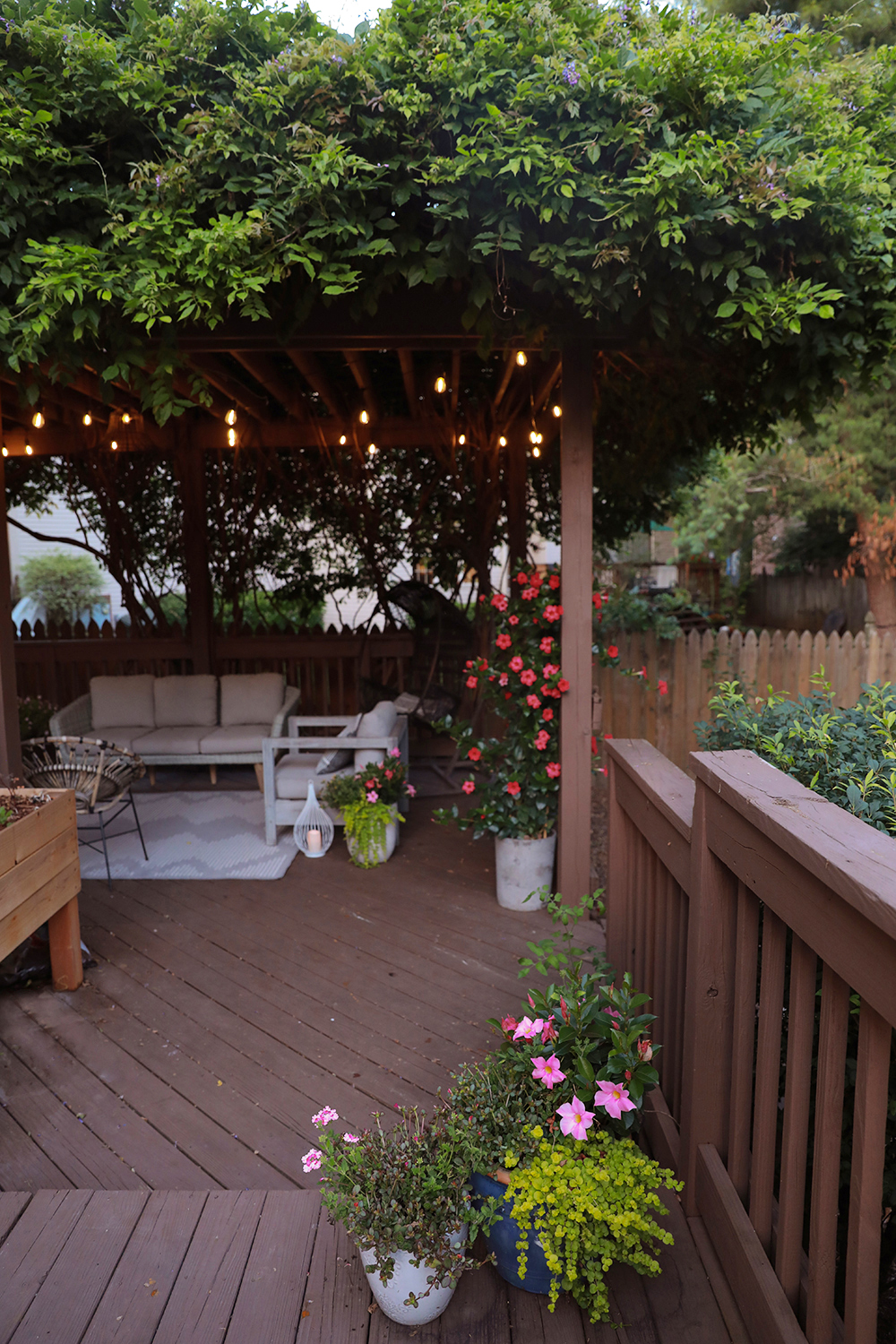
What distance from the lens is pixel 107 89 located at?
231 cm

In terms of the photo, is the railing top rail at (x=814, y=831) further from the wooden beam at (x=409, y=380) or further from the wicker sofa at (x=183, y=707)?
the wicker sofa at (x=183, y=707)

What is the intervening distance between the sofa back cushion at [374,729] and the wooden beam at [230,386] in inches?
75.6

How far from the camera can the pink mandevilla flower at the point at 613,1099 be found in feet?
5.00

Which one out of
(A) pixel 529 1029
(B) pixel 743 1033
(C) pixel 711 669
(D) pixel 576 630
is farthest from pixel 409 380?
(B) pixel 743 1033

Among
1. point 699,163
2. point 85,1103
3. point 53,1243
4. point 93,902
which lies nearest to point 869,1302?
point 53,1243

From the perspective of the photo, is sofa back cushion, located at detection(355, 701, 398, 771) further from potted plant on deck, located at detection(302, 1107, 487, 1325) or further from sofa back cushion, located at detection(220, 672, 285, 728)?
potted plant on deck, located at detection(302, 1107, 487, 1325)

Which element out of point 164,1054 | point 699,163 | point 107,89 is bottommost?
point 164,1054

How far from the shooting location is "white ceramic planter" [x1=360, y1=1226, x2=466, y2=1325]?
1.48m

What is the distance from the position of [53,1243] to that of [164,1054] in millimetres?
736

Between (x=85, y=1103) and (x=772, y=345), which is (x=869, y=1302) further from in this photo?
(x=772, y=345)

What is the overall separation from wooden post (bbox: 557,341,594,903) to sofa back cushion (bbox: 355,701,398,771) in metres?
1.25

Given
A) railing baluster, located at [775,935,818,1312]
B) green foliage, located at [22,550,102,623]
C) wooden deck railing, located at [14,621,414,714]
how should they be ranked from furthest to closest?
1. green foliage, located at [22,550,102,623]
2. wooden deck railing, located at [14,621,414,714]
3. railing baluster, located at [775,935,818,1312]

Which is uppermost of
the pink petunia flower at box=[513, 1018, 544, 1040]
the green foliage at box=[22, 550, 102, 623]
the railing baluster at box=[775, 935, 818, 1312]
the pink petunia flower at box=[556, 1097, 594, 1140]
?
the green foliage at box=[22, 550, 102, 623]

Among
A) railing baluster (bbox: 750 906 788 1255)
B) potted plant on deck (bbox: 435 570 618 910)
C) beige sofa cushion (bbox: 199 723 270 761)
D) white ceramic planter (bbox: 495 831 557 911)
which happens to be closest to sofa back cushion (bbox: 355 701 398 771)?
potted plant on deck (bbox: 435 570 618 910)
